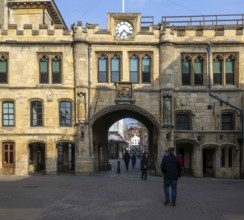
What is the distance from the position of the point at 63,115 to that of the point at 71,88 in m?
2.06

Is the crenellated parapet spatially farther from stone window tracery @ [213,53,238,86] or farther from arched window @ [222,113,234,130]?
arched window @ [222,113,234,130]

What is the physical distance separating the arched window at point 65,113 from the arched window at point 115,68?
150 inches

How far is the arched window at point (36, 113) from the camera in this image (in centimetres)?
3103

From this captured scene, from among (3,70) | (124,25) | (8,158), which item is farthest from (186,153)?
(3,70)

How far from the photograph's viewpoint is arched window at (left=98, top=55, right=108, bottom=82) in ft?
103

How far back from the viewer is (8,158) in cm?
3092

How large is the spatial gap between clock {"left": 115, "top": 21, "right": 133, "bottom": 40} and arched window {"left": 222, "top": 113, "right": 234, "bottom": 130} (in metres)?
9.23

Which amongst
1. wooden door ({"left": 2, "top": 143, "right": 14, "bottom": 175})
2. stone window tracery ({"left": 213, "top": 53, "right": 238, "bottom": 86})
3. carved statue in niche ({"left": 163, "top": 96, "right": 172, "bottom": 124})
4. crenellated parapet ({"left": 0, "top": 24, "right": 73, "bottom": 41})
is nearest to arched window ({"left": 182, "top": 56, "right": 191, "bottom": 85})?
stone window tracery ({"left": 213, "top": 53, "right": 238, "bottom": 86})

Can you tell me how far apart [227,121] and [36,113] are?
14.0 meters

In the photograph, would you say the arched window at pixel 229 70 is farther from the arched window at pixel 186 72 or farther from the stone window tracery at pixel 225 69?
the arched window at pixel 186 72

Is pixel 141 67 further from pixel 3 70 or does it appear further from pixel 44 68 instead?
pixel 3 70

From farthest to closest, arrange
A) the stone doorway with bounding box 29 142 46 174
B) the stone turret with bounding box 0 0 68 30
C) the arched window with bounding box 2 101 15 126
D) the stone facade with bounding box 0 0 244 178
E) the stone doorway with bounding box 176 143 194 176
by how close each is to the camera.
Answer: the stone turret with bounding box 0 0 68 30, the stone doorway with bounding box 29 142 46 174, the stone doorway with bounding box 176 143 194 176, the arched window with bounding box 2 101 15 126, the stone facade with bounding box 0 0 244 178

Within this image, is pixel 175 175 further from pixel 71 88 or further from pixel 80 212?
pixel 71 88

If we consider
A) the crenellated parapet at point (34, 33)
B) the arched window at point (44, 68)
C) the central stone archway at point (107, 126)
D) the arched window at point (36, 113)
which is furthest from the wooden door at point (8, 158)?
the crenellated parapet at point (34, 33)
